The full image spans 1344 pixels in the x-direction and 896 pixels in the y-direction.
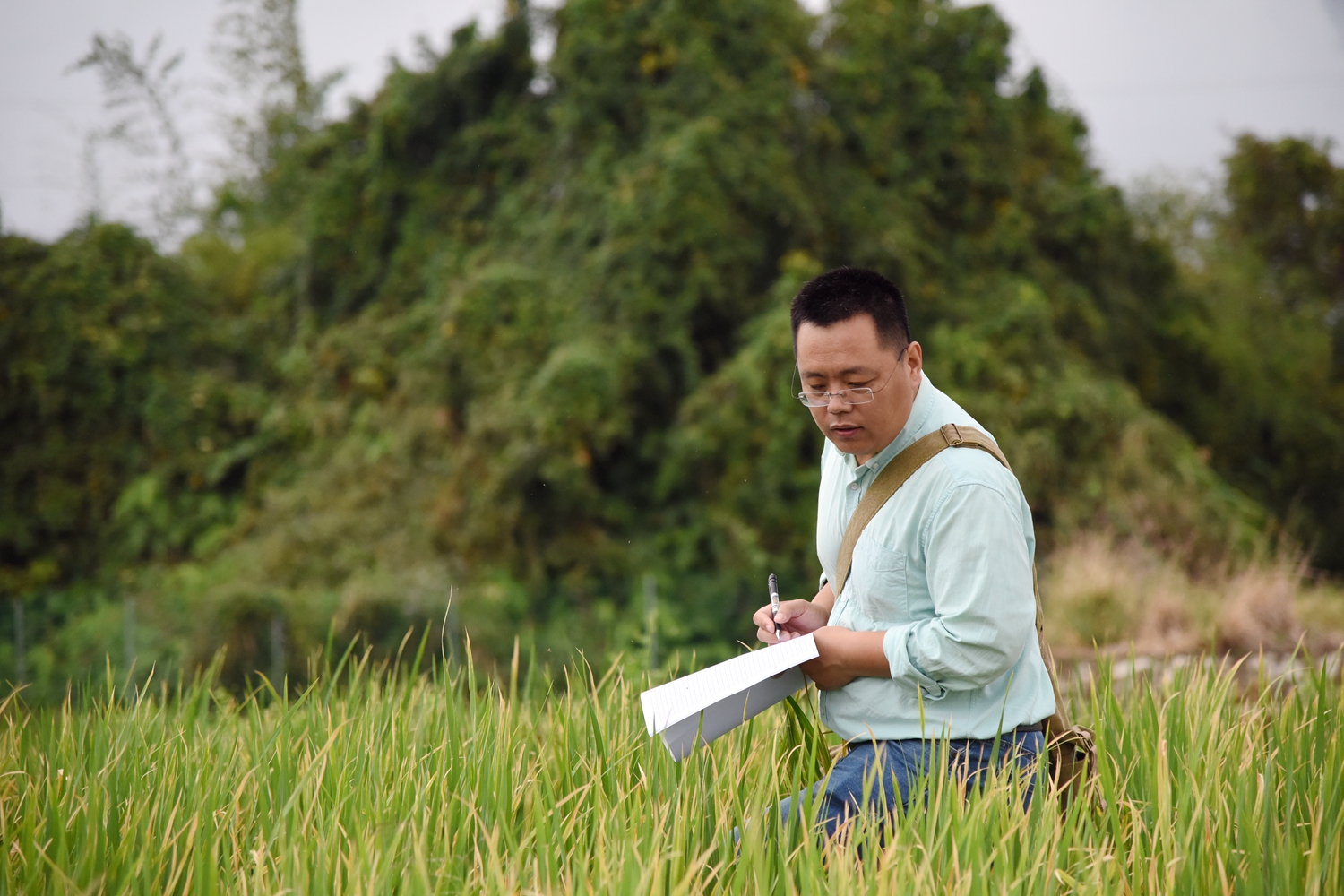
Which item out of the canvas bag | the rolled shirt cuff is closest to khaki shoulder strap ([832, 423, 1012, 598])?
the canvas bag

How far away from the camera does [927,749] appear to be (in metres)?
2.03

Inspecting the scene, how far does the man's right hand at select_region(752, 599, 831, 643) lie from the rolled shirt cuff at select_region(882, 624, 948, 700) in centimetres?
30

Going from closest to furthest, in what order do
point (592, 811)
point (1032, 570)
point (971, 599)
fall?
1. point (971, 599)
2. point (1032, 570)
3. point (592, 811)

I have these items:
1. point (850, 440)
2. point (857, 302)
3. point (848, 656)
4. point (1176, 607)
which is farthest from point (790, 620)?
point (1176, 607)

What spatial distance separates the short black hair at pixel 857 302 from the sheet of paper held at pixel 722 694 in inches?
24.2

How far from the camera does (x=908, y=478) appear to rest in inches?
78.6

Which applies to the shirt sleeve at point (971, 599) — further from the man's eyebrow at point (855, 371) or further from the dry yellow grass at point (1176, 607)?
the dry yellow grass at point (1176, 607)

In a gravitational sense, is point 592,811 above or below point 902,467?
below

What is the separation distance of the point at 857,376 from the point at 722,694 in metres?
0.66

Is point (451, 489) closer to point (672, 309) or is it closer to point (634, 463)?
point (634, 463)

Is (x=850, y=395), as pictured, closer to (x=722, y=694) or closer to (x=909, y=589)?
(x=909, y=589)

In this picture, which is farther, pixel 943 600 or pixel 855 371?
pixel 855 371

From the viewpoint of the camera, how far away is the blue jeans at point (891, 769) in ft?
6.59

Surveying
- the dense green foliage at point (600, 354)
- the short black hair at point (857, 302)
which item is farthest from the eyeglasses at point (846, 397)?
the dense green foliage at point (600, 354)
